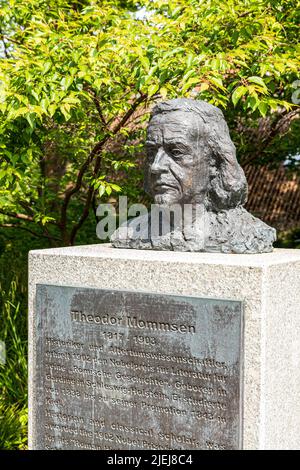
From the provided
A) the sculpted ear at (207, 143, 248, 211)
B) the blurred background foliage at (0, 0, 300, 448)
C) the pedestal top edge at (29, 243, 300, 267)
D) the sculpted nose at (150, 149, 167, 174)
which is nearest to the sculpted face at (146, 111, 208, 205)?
the sculpted nose at (150, 149, 167, 174)

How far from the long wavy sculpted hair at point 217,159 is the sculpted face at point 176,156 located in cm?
6

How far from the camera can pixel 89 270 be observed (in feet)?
12.6

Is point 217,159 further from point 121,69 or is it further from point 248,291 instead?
point 121,69

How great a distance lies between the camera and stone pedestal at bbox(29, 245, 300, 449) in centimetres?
332

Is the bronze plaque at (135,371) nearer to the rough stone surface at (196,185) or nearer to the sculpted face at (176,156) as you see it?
the rough stone surface at (196,185)

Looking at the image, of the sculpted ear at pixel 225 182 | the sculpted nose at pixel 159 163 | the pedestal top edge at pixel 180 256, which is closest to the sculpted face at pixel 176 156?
the sculpted nose at pixel 159 163

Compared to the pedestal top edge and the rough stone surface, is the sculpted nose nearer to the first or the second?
the rough stone surface

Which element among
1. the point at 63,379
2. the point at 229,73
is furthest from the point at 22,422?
the point at 229,73

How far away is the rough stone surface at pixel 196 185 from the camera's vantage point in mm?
3785

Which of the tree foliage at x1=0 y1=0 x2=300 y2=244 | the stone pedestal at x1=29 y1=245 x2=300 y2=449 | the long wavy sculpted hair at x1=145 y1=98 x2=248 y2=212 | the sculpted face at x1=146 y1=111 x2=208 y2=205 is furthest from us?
the tree foliage at x1=0 y1=0 x2=300 y2=244

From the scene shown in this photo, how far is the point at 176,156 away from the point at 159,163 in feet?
0.35

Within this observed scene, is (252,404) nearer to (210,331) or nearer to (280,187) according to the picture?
(210,331)

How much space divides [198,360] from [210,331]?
0.18m

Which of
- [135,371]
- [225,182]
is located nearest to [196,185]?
[225,182]
